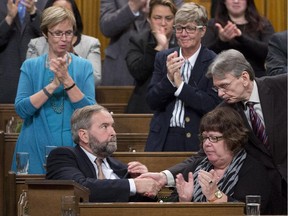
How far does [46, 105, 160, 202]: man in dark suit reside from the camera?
587cm

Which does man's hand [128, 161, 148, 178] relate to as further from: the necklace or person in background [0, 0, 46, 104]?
person in background [0, 0, 46, 104]

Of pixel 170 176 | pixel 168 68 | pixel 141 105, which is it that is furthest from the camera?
pixel 141 105

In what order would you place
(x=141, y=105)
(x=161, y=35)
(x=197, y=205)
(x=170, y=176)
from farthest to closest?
(x=141, y=105), (x=161, y=35), (x=170, y=176), (x=197, y=205)

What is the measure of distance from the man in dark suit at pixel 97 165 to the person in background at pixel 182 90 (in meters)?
0.63

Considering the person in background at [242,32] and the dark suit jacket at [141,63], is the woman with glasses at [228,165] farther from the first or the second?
the person in background at [242,32]

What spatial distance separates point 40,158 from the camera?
6.73 metres

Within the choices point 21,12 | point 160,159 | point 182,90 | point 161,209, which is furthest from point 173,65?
point 21,12

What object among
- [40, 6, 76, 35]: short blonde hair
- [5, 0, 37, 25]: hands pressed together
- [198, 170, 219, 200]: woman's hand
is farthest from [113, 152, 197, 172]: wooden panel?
[5, 0, 37, 25]: hands pressed together

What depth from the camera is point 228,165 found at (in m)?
5.86

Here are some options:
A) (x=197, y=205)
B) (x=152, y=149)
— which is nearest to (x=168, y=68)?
(x=152, y=149)

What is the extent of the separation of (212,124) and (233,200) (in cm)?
44

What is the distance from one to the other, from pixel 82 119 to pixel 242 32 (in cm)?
216

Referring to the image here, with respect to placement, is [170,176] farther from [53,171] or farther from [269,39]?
[269,39]

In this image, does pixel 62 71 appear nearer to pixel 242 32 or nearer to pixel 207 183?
pixel 207 183
